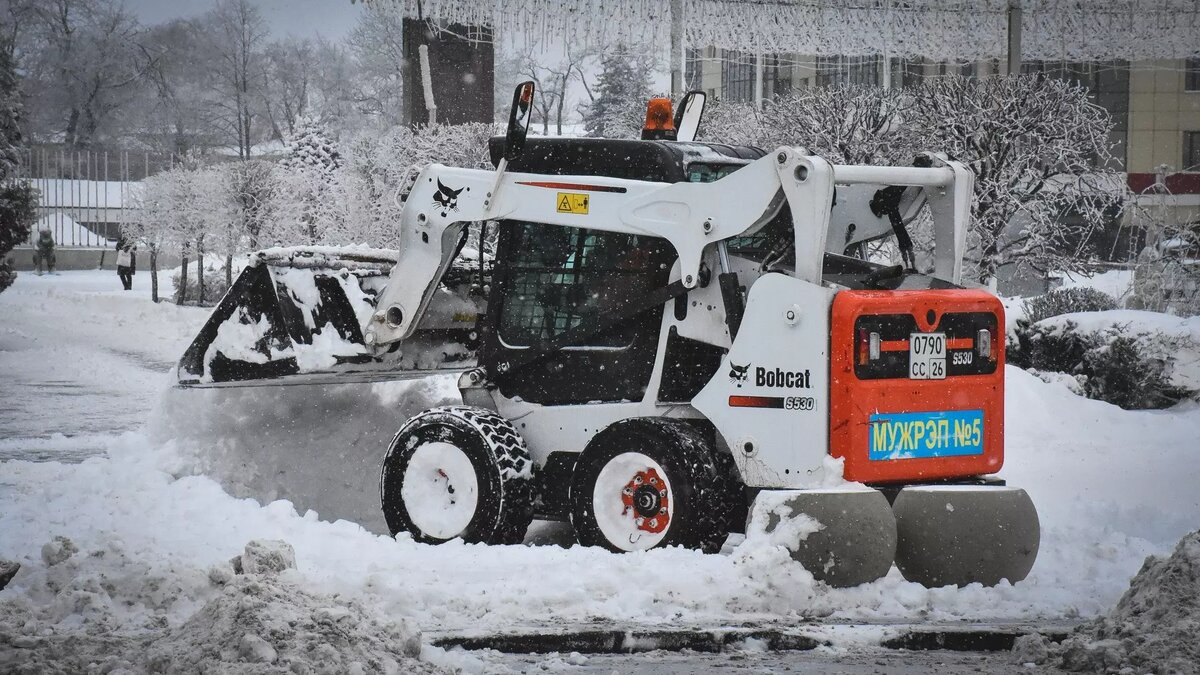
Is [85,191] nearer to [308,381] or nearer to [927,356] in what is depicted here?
[308,381]

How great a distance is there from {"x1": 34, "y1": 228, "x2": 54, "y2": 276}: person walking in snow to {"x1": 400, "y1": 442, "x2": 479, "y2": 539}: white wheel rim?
4240 cm

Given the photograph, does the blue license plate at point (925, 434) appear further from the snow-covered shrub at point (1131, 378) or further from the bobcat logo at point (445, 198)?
the snow-covered shrub at point (1131, 378)

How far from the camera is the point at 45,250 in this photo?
47.8m

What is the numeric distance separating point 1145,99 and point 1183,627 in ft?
143

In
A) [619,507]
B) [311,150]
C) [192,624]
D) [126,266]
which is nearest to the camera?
[192,624]

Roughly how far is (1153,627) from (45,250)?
46.5 m

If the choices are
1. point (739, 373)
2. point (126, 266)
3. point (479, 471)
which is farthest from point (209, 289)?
point (739, 373)

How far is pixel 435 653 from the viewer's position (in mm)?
5848

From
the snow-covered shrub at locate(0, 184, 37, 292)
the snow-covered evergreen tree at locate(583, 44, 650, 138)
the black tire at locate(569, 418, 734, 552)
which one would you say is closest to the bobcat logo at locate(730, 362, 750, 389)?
the black tire at locate(569, 418, 734, 552)

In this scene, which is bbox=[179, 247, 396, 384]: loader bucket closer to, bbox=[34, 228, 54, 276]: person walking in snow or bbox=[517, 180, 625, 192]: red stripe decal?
bbox=[517, 180, 625, 192]: red stripe decal

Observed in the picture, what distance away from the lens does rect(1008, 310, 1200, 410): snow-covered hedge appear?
14.1 m

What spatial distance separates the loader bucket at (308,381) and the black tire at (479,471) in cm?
87

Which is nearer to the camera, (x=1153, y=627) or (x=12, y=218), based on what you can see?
(x=1153, y=627)

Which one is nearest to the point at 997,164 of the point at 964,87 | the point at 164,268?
the point at 964,87
